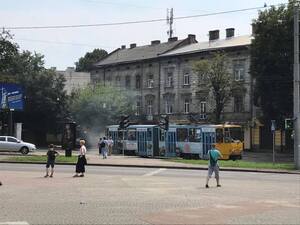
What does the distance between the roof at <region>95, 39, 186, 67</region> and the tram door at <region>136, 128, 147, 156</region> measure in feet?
88.0

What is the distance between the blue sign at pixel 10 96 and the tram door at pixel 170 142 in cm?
1291

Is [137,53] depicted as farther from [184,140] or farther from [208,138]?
[208,138]

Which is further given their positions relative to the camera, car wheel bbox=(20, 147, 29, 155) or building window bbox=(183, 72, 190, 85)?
building window bbox=(183, 72, 190, 85)

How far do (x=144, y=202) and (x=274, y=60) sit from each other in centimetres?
4006

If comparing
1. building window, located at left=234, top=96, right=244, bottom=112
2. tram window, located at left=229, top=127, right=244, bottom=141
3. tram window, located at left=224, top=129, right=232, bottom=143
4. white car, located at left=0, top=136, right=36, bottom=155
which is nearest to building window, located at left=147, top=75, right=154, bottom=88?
building window, located at left=234, top=96, right=244, bottom=112

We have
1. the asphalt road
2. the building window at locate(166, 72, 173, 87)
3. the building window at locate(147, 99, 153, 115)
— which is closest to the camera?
the asphalt road

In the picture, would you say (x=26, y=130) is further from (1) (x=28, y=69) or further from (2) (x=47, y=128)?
(1) (x=28, y=69)

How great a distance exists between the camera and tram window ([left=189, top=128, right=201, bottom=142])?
49.1m

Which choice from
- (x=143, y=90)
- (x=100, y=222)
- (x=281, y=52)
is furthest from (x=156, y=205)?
(x=143, y=90)

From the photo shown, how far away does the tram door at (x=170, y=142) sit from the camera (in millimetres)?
51750

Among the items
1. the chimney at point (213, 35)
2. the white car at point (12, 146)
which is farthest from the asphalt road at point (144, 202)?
the chimney at point (213, 35)

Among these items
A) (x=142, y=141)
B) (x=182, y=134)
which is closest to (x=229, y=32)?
(x=142, y=141)

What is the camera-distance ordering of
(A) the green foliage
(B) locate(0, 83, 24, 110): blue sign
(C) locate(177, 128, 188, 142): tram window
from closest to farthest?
Result: (C) locate(177, 128, 188, 142): tram window < (B) locate(0, 83, 24, 110): blue sign < (A) the green foliage

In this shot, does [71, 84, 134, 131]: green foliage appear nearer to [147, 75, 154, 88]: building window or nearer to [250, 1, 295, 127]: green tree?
[147, 75, 154, 88]: building window
